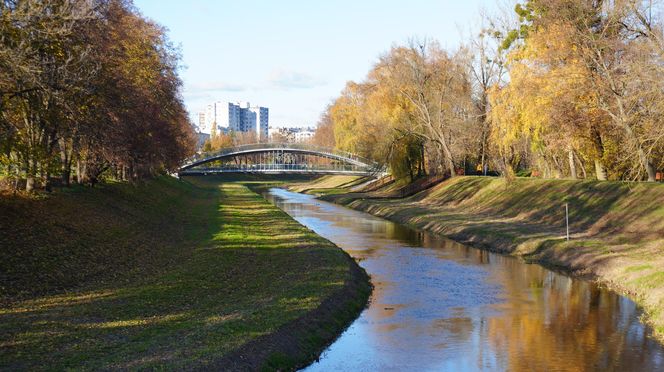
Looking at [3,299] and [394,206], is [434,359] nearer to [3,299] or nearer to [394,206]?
[3,299]

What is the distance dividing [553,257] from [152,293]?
19848 millimetres

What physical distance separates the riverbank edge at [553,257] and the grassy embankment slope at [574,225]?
0.05m

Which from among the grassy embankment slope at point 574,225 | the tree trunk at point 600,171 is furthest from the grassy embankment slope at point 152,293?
the tree trunk at point 600,171

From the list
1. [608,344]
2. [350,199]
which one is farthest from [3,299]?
[350,199]

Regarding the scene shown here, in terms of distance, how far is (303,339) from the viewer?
1702cm

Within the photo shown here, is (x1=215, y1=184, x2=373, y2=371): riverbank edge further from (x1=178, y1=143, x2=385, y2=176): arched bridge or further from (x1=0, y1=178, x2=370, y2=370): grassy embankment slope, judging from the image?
(x1=178, y1=143, x2=385, y2=176): arched bridge

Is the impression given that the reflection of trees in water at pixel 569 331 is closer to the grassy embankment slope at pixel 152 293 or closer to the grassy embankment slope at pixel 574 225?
the grassy embankment slope at pixel 574 225

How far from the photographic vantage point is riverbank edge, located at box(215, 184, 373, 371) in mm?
14289

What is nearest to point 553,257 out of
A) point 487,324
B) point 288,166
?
point 487,324

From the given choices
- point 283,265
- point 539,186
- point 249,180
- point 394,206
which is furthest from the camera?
point 249,180

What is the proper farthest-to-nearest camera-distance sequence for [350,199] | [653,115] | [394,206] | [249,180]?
[249,180], [350,199], [394,206], [653,115]

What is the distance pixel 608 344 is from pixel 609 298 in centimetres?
638

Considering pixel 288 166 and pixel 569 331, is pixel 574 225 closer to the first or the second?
pixel 569 331

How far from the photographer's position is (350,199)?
78750 mm
